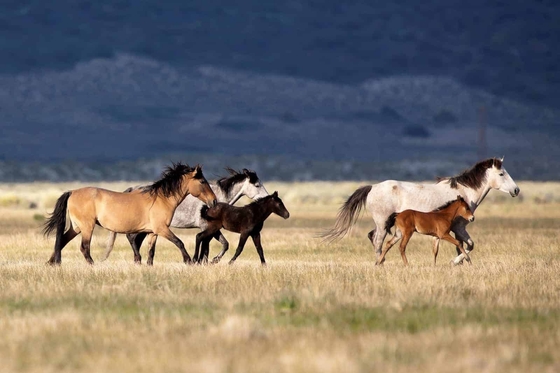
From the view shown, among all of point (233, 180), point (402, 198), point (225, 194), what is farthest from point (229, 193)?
point (402, 198)

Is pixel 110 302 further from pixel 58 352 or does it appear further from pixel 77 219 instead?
pixel 77 219

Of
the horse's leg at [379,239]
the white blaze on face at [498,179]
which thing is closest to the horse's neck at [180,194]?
the horse's leg at [379,239]

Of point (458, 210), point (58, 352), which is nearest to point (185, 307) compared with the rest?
point (58, 352)

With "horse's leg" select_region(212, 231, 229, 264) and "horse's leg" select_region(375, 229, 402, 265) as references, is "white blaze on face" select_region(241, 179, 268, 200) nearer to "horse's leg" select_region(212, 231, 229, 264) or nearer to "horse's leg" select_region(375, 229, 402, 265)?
"horse's leg" select_region(212, 231, 229, 264)

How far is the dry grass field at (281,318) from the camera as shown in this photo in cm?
818

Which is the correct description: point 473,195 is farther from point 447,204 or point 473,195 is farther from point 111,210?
point 111,210

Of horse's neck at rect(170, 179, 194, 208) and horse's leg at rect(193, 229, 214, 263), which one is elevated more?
horse's neck at rect(170, 179, 194, 208)

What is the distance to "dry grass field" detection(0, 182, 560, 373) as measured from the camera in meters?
8.18

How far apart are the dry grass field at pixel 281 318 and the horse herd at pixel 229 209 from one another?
0.91 m

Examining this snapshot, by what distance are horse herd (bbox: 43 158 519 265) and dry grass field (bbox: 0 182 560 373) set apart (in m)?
0.91

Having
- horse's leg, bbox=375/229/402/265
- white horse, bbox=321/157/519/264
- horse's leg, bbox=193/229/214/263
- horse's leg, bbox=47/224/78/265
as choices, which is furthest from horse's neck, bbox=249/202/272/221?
horse's leg, bbox=47/224/78/265

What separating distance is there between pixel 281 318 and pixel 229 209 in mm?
7418

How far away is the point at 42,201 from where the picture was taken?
5238 centimetres

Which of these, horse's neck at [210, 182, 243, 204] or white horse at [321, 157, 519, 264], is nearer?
white horse at [321, 157, 519, 264]
